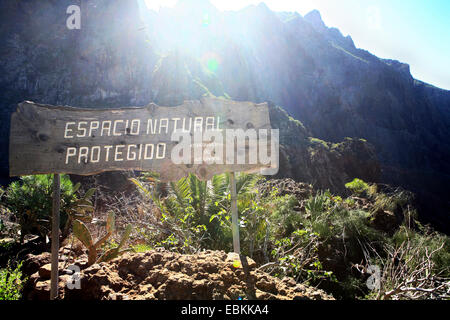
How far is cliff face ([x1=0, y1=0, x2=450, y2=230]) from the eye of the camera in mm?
35038

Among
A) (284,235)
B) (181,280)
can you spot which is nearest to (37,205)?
(181,280)

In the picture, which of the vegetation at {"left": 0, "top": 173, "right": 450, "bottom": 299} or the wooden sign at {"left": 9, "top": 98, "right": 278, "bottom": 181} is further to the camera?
the vegetation at {"left": 0, "top": 173, "right": 450, "bottom": 299}

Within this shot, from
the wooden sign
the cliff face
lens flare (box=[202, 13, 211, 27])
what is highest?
lens flare (box=[202, 13, 211, 27])

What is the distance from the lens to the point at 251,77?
67.7 meters

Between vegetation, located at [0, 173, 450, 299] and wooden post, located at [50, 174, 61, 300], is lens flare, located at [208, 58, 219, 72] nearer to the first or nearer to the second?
vegetation, located at [0, 173, 450, 299]

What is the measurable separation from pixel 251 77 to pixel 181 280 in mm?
69525

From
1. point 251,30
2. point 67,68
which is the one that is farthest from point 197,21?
point 67,68

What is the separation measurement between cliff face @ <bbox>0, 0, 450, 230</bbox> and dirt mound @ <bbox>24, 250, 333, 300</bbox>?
18.9 metres

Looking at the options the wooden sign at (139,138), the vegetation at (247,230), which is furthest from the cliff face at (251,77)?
the wooden sign at (139,138)

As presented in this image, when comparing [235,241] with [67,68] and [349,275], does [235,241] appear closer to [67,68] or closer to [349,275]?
[349,275]

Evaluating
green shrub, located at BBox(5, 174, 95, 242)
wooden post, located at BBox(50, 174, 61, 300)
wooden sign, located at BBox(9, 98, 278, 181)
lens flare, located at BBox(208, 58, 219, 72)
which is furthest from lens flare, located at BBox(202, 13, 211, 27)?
wooden post, located at BBox(50, 174, 61, 300)

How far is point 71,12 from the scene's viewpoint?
44.0 metres

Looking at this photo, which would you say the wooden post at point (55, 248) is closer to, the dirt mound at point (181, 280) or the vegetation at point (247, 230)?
the dirt mound at point (181, 280)

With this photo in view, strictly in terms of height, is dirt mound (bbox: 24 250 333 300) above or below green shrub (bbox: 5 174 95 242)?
below
